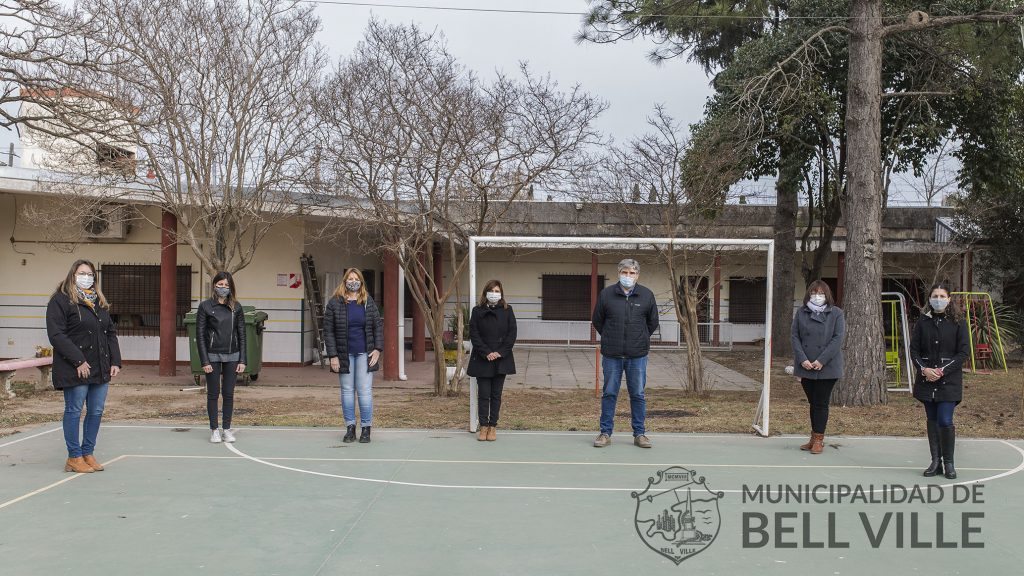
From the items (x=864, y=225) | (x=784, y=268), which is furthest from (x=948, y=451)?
(x=784, y=268)

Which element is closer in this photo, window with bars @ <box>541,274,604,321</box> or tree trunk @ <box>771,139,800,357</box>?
tree trunk @ <box>771,139,800,357</box>

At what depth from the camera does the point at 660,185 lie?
1402 cm

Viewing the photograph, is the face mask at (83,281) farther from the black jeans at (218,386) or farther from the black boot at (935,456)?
the black boot at (935,456)

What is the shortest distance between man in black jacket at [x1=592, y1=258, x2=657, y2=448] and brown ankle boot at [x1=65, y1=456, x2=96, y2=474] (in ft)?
15.3

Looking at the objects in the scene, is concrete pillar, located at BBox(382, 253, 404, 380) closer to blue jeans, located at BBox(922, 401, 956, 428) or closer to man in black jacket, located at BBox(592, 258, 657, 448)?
man in black jacket, located at BBox(592, 258, 657, 448)

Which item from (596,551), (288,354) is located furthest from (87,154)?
(596,551)

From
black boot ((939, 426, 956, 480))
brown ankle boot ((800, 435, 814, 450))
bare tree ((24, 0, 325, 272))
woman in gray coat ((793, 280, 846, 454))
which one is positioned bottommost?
brown ankle boot ((800, 435, 814, 450))

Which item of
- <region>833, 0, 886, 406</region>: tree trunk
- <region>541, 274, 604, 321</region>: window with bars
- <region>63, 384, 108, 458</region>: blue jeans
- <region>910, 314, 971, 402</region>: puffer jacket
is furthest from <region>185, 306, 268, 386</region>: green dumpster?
<region>541, 274, 604, 321</region>: window with bars

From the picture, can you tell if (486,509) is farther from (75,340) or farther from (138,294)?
(138,294)

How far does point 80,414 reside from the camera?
7.25 m

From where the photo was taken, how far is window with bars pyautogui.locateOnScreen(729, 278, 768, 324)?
2741 cm

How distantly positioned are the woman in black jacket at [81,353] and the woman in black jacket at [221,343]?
3.58 feet

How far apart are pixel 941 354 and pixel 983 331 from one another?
14069 millimetres

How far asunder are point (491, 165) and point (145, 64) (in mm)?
5231
